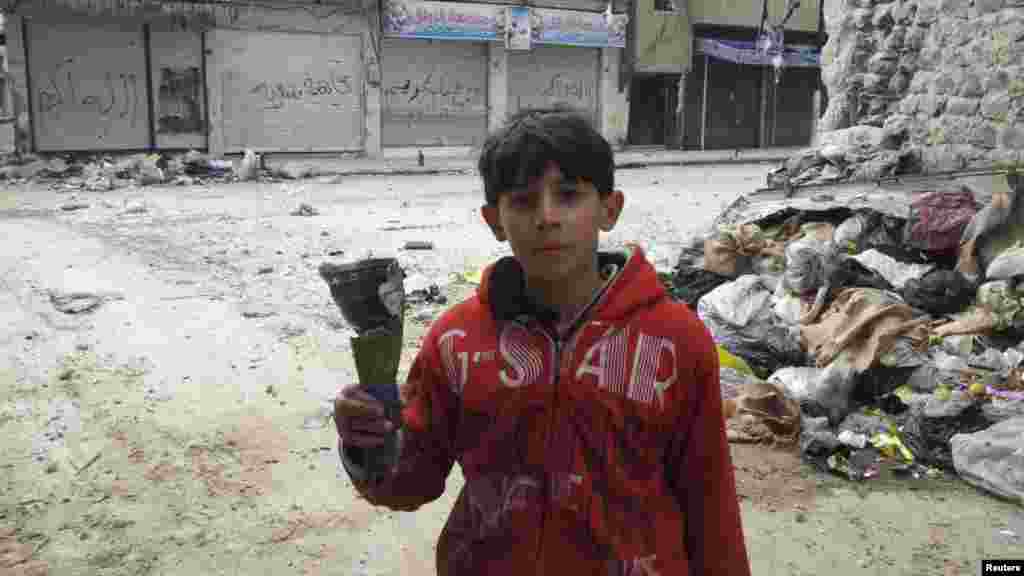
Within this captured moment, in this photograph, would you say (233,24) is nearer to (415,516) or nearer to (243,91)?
(243,91)

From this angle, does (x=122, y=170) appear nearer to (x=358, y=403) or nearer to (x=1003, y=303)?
(x=1003, y=303)

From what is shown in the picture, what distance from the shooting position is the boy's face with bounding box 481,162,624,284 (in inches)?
59.6

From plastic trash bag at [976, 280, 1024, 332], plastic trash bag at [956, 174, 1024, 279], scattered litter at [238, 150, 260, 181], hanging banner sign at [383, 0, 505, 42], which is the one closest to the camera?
plastic trash bag at [976, 280, 1024, 332]

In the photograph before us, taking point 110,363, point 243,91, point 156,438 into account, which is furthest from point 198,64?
point 156,438

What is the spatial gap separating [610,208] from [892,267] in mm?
4446

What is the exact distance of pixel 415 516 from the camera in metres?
3.25

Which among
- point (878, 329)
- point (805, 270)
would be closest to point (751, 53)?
point (805, 270)

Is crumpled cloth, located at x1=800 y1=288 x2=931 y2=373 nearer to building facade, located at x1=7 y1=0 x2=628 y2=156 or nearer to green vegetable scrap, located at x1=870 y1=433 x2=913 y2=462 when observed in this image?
green vegetable scrap, located at x1=870 y1=433 x2=913 y2=462

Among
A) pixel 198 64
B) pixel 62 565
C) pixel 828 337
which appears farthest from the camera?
pixel 198 64

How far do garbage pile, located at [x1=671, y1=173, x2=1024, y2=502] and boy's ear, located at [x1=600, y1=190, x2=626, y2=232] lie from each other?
2.47 m

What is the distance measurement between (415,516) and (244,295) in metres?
3.78

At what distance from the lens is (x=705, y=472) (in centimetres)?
157

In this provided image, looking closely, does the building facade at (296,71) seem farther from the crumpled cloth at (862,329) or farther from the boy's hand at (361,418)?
the boy's hand at (361,418)

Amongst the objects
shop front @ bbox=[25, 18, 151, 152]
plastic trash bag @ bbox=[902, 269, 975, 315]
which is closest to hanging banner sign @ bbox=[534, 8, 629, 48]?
shop front @ bbox=[25, 18, 151, 152]
